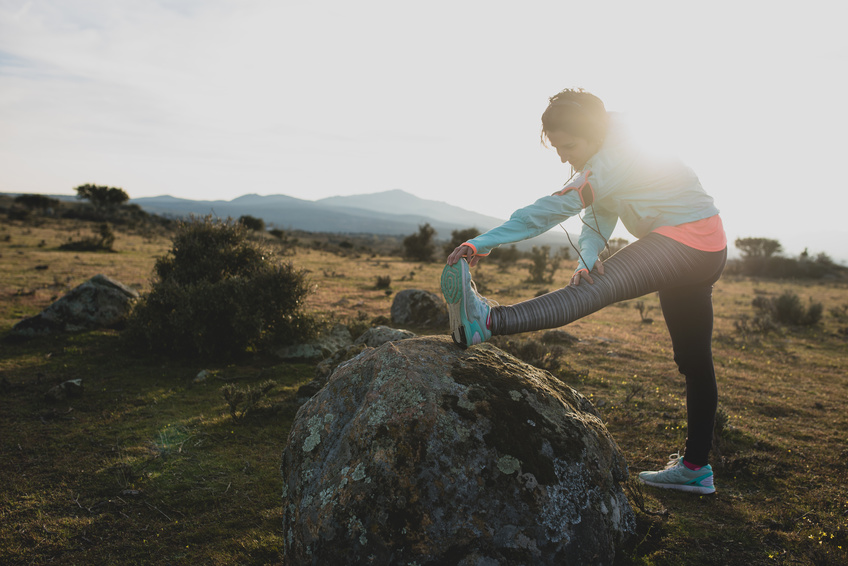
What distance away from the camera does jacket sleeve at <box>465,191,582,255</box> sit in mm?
2880

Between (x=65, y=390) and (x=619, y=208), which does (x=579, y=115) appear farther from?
(x=65, y=390)

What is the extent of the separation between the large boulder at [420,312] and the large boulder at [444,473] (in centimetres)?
701

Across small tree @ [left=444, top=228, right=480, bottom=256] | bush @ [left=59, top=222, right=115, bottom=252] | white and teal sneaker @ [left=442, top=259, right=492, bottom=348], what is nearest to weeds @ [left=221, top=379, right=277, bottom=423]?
white and teal sneaker @ [left=442, top=259, right=492, bottom=348]

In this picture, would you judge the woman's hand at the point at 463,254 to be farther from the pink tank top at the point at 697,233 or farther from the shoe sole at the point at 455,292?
the pink tank top at the point at 697,233

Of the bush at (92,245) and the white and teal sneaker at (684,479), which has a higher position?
the bush at (92,245)

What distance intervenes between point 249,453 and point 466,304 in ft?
10.6

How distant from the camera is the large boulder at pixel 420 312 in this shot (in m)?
10.3

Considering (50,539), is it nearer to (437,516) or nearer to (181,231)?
(437,516)

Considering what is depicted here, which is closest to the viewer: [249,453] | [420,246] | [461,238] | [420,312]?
[249,453]

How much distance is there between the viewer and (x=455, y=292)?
3.12 m

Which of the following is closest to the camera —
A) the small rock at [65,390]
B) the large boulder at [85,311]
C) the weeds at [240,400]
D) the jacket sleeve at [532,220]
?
the jacket sleeve at [532,220]

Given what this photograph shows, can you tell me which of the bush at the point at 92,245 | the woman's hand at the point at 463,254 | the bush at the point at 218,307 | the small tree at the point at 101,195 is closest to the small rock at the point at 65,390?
the bush at the point at 218,307

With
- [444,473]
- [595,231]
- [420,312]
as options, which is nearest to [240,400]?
[444,473]

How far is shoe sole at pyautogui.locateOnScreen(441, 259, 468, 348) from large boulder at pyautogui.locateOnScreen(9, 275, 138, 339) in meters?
8.68
